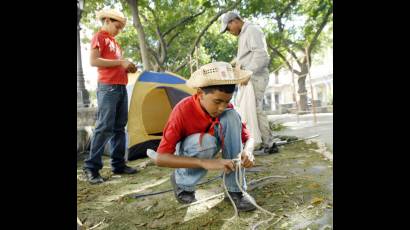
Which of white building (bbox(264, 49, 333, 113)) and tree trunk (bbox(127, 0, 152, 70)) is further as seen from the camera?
tree trunk (bbox(127, 0, 152, 70))

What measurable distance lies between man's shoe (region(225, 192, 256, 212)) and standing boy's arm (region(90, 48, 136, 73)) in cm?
64

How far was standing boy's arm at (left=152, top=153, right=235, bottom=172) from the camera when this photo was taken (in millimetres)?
875

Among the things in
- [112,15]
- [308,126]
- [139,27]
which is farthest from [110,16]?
[308,126]

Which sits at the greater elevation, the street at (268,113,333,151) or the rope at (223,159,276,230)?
the street at (268,113,333,151)

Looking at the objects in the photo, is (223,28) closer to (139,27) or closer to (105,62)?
(139,27)

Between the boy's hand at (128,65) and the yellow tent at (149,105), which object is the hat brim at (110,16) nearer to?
the boy's hand at (128,65)

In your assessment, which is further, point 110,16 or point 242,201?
point 110,16

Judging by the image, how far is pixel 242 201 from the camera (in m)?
0.94

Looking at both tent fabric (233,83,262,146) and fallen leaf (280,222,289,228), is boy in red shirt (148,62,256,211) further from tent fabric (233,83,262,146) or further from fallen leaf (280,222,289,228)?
tent fabric (233,83,262,146)

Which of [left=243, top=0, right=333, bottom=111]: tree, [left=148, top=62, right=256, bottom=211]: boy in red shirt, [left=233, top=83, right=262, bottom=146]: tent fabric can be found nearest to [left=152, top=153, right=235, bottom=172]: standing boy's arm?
[left=148, top=62, right=256, bottom=211]: boy in red shirt

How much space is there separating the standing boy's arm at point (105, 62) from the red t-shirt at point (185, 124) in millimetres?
338

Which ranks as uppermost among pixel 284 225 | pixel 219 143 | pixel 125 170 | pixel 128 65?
pixel 128 65

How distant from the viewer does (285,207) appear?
3.02 ft

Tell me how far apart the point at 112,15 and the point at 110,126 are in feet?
1.51
